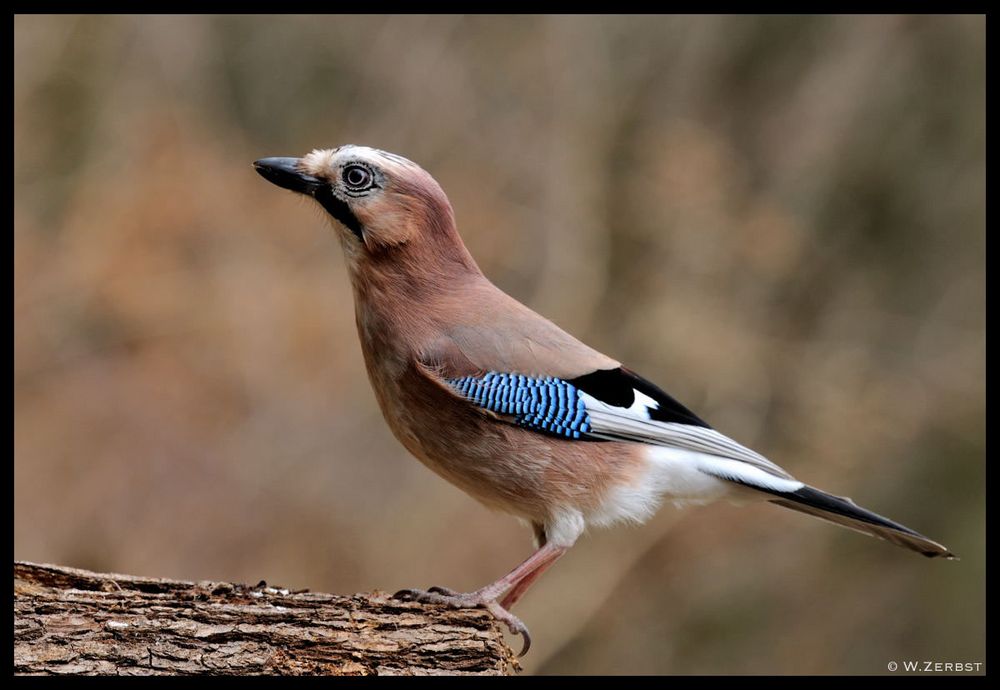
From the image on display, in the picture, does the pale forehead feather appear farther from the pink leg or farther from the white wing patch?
the pink leg

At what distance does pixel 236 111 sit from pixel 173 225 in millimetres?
1049

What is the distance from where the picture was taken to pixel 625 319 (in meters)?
7.70

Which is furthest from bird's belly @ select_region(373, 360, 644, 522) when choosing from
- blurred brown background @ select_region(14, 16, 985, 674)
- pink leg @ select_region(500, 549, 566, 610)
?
blurred brown background @ select_region(14, 16, 985, 674)

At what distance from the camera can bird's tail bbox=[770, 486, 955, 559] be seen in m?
3.81

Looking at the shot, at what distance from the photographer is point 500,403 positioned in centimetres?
379

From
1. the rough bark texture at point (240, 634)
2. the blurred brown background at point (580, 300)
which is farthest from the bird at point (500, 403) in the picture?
the blurred brown background at point (580, 300)

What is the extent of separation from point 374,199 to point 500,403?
803 millimetres

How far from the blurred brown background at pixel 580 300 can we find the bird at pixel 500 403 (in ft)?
11.1

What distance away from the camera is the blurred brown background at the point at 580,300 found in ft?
24.2

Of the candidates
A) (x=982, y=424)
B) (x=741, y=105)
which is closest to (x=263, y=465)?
(x=741, y=105)

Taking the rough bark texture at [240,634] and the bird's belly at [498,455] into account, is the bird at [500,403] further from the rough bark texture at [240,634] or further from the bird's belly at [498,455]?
the rough bark texture at [240,634]

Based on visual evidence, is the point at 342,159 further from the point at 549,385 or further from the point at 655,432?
the point at 655,432

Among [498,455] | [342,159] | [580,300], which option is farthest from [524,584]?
[580,300]

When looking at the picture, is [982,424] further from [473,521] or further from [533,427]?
[533,427]
